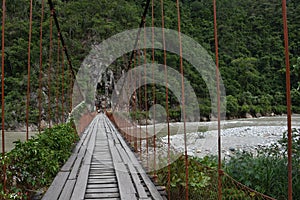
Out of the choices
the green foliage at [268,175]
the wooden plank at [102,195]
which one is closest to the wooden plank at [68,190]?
the wooden plank at [102,195]

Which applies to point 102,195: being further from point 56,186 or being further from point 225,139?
point 225,139

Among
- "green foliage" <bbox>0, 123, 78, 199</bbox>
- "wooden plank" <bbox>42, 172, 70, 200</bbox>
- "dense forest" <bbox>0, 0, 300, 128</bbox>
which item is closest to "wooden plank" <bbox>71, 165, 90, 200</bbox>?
"wooden plank" <bbox>42, 172, 70, 200</bbox>

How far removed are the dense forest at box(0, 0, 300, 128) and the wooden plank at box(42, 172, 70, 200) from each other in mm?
6764

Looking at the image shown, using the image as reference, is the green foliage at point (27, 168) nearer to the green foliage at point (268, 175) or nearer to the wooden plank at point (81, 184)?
the wooden plank at point (81, 184)

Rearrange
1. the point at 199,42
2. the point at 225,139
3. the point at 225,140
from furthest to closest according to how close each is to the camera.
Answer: the point at 199,42, the point at 225,139, the point at 225,140

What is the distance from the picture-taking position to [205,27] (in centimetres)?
1970

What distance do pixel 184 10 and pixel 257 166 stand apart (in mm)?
23725

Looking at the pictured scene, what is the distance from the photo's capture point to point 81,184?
2.30 m

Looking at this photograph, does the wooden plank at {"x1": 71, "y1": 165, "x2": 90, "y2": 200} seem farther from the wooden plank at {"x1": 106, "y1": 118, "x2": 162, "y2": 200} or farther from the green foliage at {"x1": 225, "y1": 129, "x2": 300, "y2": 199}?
the green foliage at {"x1": 225, "y1": 129, "x2": 300, "y2": 199}

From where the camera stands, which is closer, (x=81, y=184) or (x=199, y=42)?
(x=81, y=184)

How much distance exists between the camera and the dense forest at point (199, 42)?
46.5 feet

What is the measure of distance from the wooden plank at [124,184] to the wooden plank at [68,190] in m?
0.36

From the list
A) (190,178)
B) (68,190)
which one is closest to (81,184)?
(68,190)

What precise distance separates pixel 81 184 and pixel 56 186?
0.19 metres
